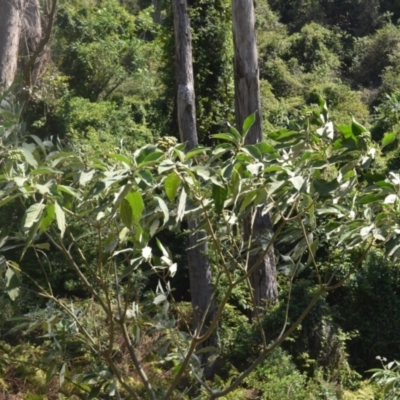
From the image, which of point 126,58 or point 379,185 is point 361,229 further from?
point 126,58

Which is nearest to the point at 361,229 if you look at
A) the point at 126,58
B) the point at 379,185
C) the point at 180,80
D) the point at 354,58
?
the point at 379,185

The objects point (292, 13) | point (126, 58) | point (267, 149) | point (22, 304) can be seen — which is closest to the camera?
point (267, 149)

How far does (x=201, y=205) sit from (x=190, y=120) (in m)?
5.52

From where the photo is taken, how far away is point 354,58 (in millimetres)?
20562

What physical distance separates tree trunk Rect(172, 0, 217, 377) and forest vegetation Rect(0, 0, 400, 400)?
23 mm

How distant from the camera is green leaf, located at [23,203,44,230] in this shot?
1776mm

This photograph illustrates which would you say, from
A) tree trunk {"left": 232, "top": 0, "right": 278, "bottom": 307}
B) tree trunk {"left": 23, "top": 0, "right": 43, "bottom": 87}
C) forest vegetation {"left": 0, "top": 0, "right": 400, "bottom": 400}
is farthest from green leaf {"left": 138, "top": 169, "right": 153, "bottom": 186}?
tree trunk {"left": 23, "top": 0, "right": 43, "bottom": 87}

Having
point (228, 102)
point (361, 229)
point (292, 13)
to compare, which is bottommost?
point (361, 229)

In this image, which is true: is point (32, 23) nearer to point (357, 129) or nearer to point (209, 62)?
point (209, 62)

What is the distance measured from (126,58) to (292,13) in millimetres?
8246

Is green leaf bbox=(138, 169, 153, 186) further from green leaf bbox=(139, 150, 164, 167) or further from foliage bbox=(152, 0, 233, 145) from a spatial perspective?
foliage bbox=(152, 0, 233, 145)

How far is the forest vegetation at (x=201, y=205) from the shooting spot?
2172 millimetres

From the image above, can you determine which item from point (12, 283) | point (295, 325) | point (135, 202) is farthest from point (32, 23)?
point (135, 202)

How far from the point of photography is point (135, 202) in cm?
196
